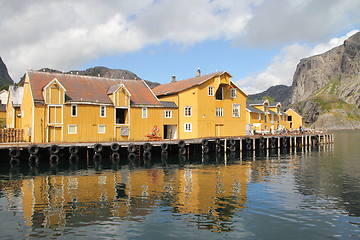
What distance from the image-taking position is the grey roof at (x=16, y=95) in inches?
1821

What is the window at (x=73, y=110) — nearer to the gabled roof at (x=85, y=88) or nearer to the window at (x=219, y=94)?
the gabled roof at (x=85, y=88)

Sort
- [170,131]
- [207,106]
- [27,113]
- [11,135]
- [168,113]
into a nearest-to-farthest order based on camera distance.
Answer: [11,135] < [27,113] < [168,113] < [207,106] < [170,131]

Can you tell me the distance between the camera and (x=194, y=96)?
49875 mm

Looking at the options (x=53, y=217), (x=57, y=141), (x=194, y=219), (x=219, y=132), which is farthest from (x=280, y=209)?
A: (x=219, y=132)

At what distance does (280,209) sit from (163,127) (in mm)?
33405

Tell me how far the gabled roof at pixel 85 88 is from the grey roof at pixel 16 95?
18.4 ft

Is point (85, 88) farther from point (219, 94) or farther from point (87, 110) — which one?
point (219, 94)

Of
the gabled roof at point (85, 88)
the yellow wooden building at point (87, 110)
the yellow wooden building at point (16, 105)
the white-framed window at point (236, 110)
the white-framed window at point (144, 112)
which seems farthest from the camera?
the white-framed window at point (236, 110)

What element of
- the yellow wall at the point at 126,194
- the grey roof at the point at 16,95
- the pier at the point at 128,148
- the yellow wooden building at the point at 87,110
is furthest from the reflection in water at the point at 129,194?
the grey roof at the point at 16,95

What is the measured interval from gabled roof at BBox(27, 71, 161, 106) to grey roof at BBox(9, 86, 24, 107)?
18.4 feet

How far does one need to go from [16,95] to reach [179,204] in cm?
3847

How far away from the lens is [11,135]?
39.2 meters

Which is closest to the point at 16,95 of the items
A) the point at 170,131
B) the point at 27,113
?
the point at 27,113

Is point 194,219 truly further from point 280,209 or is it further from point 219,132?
point 219,132
